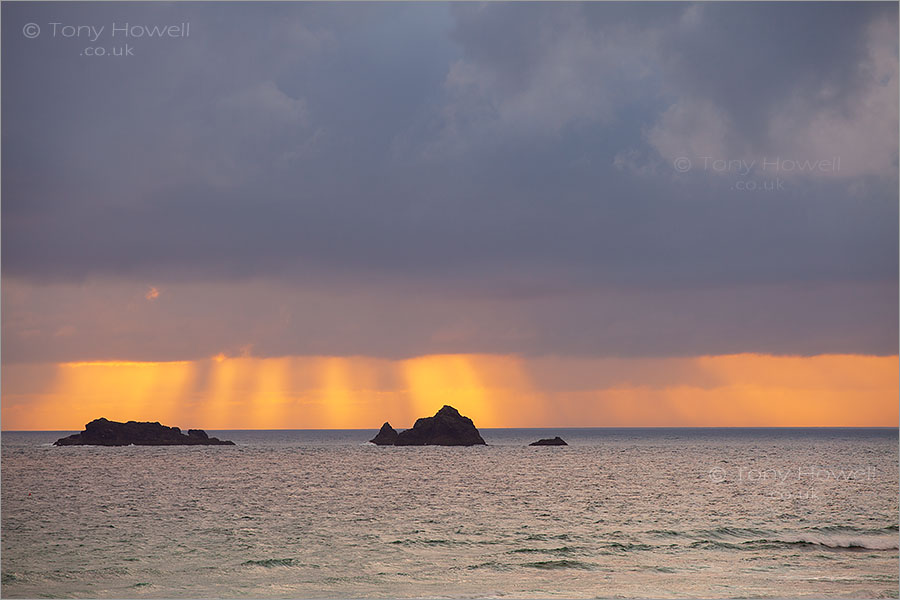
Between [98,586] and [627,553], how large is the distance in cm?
2430

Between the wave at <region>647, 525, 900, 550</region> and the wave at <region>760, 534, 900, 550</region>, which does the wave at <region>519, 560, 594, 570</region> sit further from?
Answer: the wave at <region>760, 534, 900, 550</region>

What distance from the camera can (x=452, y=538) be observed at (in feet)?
153

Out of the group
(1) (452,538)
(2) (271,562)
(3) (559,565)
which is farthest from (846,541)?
(2) (271,562)

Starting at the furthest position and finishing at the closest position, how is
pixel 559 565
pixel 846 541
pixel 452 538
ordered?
pixel 452 538, pixel 846 541, pixel 559 565

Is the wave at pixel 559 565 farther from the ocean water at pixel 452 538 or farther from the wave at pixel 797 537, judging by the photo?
the wave at pixel 797 537

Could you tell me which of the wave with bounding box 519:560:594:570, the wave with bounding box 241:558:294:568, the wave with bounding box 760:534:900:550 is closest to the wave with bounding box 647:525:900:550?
the wave with bounding box 760:534:900:550

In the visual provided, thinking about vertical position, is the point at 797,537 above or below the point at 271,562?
above

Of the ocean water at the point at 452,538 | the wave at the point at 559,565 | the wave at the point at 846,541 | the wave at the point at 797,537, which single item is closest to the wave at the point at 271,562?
the ocean water at the point at 452,538

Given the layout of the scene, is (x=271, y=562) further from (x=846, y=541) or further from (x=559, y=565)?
(x=846, y=541)

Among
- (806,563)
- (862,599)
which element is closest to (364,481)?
(806,563)

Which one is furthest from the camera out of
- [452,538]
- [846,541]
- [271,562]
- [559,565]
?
[452,538]

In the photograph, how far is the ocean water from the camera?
33.4 m

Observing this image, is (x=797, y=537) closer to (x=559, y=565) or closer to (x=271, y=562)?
(x=559, y=565)

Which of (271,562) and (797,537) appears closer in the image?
(271,562)
